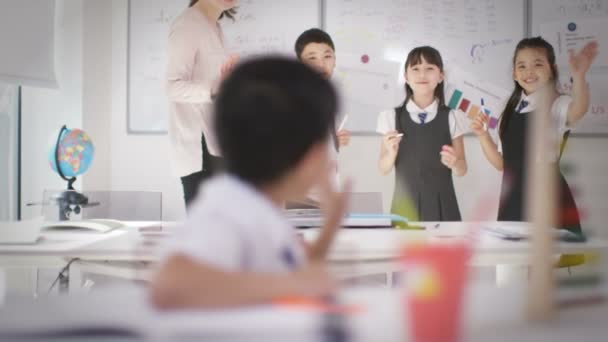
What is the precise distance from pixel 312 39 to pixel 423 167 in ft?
3.47

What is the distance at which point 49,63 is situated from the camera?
351 cm

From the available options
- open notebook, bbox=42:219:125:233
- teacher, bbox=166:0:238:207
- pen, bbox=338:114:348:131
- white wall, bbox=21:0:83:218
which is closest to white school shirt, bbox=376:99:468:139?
pen, bbox=338:114:348:131

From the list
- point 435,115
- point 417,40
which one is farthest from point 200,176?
point 417,40

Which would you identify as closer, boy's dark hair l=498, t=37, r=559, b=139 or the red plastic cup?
the red plastic cup

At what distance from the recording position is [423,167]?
3.74 meters

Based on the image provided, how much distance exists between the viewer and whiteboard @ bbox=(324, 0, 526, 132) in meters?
3.80

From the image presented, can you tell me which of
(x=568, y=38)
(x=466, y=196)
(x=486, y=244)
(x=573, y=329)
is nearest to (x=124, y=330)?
(x=573, y=329)

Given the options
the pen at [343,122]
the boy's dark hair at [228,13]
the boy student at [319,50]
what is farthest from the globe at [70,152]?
the pen at [343,122]

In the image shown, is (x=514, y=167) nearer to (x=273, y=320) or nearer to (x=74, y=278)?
(x=74, y=278)

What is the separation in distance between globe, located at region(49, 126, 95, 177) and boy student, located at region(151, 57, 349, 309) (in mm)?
2448

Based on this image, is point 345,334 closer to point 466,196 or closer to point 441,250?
point 441,250

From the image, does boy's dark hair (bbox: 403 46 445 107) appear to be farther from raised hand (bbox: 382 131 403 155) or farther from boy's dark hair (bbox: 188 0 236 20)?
boy's dark hair (bbox: 188 0 236 20)

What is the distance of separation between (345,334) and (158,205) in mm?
2878

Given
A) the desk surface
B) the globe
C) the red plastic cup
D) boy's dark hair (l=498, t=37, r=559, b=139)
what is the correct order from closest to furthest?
1. the red plastic cup
2. the desk surface
3. the globe
4. boy's dark hair (l=498, t=37, r=559, b=139)
